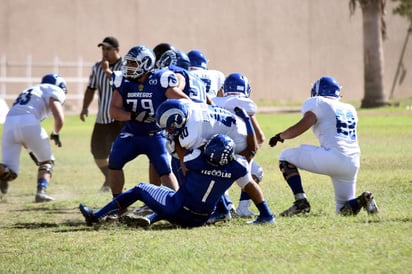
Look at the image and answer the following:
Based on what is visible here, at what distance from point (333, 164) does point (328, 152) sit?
130 mm

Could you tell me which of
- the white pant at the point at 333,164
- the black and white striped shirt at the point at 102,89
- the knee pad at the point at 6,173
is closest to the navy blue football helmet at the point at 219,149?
the white pant at the point at 333,164

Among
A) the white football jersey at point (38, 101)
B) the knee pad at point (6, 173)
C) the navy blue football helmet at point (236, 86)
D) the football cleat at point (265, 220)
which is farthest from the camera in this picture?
the white football jersey at point (38, 101)

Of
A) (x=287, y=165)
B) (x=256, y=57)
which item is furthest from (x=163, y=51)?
(x=256, y=57)

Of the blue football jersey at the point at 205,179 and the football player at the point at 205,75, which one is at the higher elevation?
the football player at the point at 205,75

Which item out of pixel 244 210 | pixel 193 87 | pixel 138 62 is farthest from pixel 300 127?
pixel 138 62

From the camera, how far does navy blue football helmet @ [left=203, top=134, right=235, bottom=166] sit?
8.61m

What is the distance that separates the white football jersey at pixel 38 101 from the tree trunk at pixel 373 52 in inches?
831

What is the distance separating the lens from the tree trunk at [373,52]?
3262 centimetres

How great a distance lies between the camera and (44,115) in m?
13.3

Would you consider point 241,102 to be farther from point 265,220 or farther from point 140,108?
point 265,220

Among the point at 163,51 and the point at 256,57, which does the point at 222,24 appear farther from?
the point at 163,51

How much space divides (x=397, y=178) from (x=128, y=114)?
4.73 metres

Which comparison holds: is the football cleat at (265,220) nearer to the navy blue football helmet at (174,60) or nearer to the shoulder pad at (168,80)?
the shoulder pad at (168,80)

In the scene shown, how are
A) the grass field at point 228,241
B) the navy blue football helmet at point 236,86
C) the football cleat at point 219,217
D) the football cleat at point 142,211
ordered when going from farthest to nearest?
the navy blue football helmet at point 236,86 < the football cleat at point 142,211 < the football cleat at point 219,217 < the grass field at point 228,241
